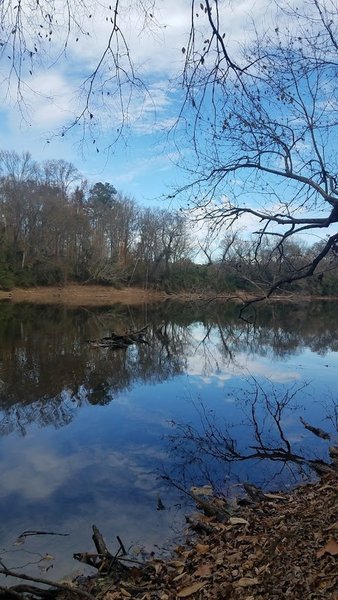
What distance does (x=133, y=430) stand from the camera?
1075 centimetres

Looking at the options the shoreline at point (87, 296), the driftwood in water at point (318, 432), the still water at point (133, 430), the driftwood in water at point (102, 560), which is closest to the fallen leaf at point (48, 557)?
the still water at point (133, 430)

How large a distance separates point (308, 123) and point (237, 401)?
8.47 metres

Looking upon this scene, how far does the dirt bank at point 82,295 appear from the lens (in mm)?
53372

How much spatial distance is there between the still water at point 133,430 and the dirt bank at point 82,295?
102ft

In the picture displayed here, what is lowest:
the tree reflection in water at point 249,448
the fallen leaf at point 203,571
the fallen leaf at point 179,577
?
the tree reflection in water at point 249,448

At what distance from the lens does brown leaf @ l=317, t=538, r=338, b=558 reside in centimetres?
373

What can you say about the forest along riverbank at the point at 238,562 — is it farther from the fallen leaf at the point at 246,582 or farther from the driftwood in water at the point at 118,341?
the driftwood in water at the point at 118,341

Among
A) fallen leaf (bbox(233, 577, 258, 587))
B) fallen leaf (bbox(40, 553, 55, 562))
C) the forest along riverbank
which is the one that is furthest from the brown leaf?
fallen leaf (bbox(40, 553, 55, 562))

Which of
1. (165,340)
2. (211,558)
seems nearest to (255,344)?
(165,340)

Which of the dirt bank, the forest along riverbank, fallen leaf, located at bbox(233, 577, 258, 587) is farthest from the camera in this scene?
the dirt bank

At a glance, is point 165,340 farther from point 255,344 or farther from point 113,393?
point 113,393

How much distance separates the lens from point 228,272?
358 inches

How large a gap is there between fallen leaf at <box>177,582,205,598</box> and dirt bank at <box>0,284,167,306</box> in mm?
46907

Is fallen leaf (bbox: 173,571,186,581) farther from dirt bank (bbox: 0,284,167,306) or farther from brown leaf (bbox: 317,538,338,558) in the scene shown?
dirt bank (bbox: 0,284,167,306)
